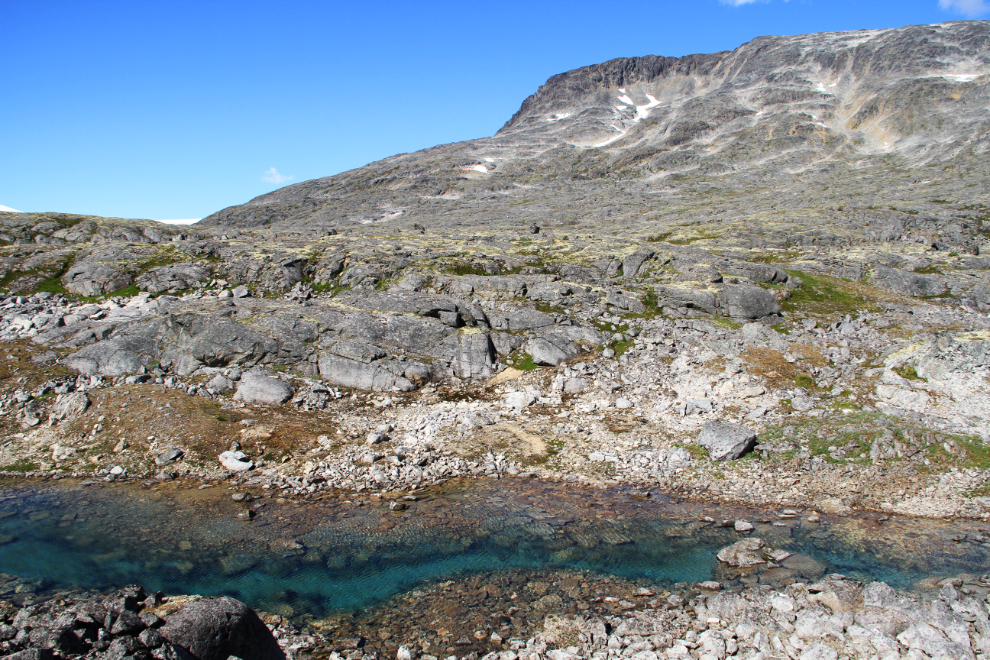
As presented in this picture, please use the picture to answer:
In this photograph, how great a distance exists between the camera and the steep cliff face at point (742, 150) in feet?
427

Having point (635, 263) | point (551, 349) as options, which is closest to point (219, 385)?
point (551, 349)

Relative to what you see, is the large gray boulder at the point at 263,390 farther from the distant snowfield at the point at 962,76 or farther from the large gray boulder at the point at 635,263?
the distant snowfield at the point at 962,76

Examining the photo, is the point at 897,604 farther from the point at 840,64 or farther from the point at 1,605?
the point at 840,64

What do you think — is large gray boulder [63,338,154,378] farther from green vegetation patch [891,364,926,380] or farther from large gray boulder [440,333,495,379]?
green vegetation patch [891,364,926,380]

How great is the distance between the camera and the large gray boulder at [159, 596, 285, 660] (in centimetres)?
1081

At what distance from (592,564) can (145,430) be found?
24370 mm

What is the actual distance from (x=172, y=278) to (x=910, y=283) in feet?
228

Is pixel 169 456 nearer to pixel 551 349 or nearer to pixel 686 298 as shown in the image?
pixel 551 349

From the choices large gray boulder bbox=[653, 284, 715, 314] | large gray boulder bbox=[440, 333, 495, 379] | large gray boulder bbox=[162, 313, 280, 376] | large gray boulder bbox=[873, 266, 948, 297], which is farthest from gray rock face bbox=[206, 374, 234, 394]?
large gray boulder bbox=[873, 266, 948, 297]

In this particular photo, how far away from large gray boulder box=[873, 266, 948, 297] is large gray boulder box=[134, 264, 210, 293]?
Answer: 65.3 m

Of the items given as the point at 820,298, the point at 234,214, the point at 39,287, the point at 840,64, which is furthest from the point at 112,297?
the point at 840,64

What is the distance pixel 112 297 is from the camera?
41750 mm

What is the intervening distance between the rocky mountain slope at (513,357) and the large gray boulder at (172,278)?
0.26 meters

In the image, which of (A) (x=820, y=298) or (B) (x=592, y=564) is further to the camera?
(A) (x=820, y=298)
